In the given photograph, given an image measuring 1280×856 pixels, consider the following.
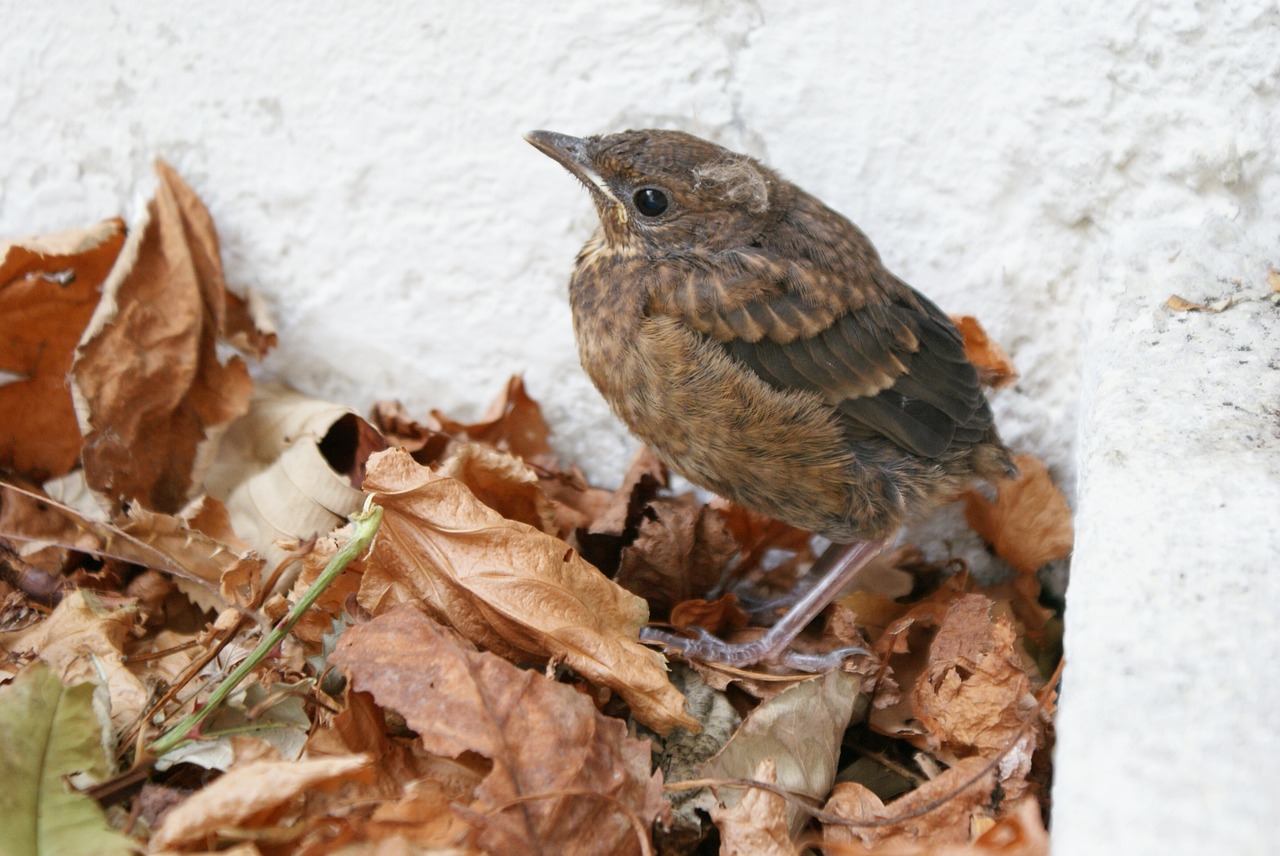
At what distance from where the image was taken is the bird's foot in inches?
103

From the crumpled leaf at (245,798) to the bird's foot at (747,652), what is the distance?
898mm

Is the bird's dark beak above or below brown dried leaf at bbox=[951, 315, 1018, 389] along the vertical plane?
above

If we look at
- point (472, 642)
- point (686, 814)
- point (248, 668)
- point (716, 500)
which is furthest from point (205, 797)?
point (716, 500)

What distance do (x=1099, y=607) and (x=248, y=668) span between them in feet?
4.89

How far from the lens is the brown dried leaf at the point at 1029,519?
9.61 feet

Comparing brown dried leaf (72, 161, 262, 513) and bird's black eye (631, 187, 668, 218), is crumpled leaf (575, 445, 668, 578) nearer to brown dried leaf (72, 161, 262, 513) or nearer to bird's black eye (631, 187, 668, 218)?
bird's black eye (631, 187, 668, 218)

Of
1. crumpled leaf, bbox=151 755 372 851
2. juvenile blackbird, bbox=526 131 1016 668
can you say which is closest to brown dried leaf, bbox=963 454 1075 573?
juvenile blackbird, bbox=526 131 1016 668

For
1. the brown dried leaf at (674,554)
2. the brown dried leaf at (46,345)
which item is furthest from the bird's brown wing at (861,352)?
the brown dried leaf at (46,345)

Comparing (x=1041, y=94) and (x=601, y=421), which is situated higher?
(x=1041, y=94)

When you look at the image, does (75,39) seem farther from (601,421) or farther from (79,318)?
(601,421)

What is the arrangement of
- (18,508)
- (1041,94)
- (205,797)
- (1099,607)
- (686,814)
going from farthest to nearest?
(18,508) < (1041,94) < (686,814) < (1099,607) < (205,797)

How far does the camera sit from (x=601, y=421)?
3.34m

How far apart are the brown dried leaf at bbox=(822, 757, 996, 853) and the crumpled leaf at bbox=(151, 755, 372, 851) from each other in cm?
89

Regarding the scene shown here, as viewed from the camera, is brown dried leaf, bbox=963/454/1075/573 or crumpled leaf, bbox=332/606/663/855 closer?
crumpled leaf, bbox=332/606/663/855
